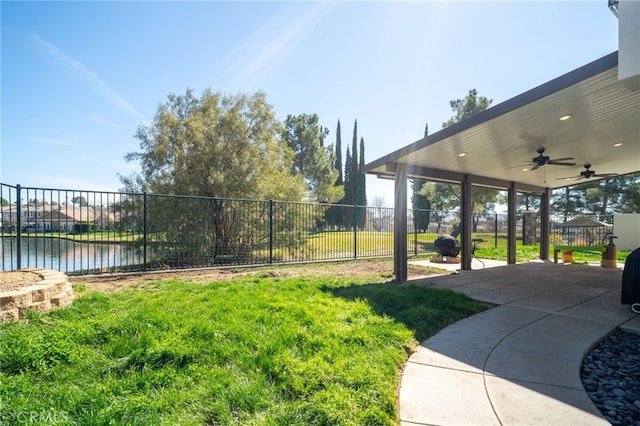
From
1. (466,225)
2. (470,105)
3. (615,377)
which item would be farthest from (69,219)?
(470,105)

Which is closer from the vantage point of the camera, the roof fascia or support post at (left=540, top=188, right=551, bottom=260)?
the roof fascia

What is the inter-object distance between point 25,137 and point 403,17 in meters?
8.47

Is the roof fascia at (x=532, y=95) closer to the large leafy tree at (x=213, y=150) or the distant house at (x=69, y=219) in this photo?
the large leafy tree at (x=213, y=150)

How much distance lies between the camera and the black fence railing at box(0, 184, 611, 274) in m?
5.97

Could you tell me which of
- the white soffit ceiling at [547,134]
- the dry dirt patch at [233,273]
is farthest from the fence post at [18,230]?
the white soffit ceiling at [547,134]

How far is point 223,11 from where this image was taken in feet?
21.3

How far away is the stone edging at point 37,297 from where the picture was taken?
3204mm

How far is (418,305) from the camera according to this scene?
14.2ft

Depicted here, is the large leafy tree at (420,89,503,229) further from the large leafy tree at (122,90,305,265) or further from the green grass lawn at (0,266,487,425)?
the green grass lawn at (0,266,487,425)

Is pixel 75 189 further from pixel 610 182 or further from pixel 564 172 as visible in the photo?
pixel 610 182

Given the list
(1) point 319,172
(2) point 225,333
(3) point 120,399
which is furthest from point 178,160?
(1) point 319,172

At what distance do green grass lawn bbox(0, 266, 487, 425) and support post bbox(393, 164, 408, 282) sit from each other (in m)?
2.40

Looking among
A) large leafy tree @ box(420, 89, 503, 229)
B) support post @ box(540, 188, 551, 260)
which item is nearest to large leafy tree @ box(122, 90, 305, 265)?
support post @ box(540, 188, 551, 260)

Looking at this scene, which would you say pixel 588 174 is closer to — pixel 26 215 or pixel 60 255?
pixel 60 255
